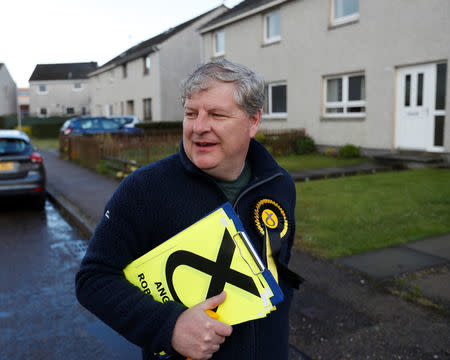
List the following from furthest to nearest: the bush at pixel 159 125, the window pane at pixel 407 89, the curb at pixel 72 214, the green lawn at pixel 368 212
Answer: the bush at pixel 159 125, the window pane at pixel 407 89, the curb at pixel 72 214, the green lawn at pixel 368 212

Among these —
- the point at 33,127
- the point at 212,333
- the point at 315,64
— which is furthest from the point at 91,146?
the point at 33,127

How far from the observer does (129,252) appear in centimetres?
158

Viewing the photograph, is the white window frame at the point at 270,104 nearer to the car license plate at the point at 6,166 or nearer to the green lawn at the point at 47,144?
the car license plate at the point at 6,166

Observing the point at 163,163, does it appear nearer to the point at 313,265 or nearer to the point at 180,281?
the point at 180,281

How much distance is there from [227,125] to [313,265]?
137 inches

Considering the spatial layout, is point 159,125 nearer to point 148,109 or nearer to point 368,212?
point 148,109

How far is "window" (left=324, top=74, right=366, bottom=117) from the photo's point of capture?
1490 centimetres

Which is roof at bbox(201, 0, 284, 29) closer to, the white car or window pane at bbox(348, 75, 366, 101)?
window pane at bbox(348, 75, 366, 101)

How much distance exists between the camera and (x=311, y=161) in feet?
46.1

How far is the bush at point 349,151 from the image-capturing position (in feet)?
47.1

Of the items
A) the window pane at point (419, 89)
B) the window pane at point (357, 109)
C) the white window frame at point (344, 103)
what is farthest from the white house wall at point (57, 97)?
the window pane at point (419, 89)

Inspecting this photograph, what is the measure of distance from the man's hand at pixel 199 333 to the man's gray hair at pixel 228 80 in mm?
756

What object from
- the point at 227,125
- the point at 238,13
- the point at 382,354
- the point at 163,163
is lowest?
the point at 382,354

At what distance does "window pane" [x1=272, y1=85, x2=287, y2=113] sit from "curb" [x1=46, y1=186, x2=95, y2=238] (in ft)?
35.4
